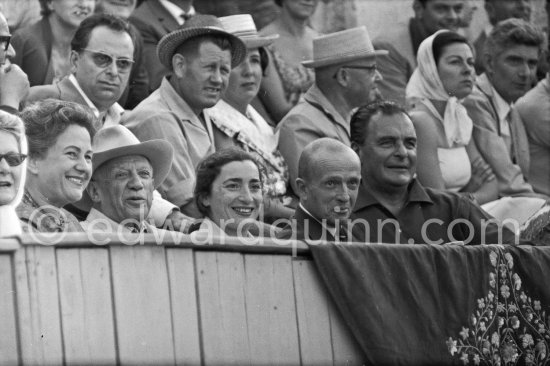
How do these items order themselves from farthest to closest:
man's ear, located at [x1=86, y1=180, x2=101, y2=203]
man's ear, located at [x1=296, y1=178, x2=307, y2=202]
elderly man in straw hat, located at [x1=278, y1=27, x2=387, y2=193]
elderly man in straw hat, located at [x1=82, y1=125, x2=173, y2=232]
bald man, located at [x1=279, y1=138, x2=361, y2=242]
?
elderly man in straw hat, located at [x1=278, y1=27, x2=387, y2=193] → man's ear, located at [x1=296, y1=178, x2=307, y2=202] → bald man, located at [x1=279, y1=138, x2=361, y2=242] → man's ear, located at [x1=86, y1=180, x2=101, y2=203] → elderly man in straw hat, located at [x1=82, y1=125, x2=173, y2=232]

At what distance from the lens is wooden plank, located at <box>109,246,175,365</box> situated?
601 centimetres

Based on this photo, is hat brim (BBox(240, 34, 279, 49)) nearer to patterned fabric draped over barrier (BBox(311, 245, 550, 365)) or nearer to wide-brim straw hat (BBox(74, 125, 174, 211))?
wide-brim straw hat (BBox(74, 125, 174, 211))

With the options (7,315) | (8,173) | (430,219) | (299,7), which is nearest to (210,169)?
(430,219)

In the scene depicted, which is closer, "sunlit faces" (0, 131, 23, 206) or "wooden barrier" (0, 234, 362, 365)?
"wooden barrier" (0, 234, 362, 365)

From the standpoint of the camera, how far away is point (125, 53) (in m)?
8.61

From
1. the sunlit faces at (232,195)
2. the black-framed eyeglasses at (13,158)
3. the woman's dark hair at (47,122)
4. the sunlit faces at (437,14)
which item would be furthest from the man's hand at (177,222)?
the sunlit faces at (437,14)

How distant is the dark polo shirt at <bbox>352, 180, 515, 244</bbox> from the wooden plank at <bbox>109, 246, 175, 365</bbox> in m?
2.49

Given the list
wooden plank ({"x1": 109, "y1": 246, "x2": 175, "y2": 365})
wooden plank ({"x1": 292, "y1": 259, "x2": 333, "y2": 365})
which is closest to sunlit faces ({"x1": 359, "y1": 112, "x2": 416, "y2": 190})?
wooden plank ({"x1": 292, "y1": 259, "x2": 333, "y2": 365})

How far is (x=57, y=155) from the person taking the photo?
23.6 feet

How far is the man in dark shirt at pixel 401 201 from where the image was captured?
8547 mm

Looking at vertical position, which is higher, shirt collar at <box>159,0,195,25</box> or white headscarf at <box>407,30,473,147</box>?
shirt collar at <box>159,0,195,25</box>

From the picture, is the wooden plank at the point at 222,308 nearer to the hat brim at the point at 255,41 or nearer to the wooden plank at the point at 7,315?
the wooden plank at the point at 7,315

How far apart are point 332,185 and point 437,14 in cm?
373

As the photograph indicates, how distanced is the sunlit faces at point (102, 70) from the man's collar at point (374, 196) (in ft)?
4.72
